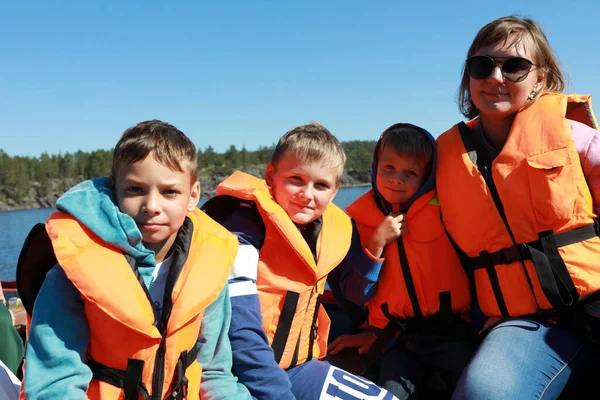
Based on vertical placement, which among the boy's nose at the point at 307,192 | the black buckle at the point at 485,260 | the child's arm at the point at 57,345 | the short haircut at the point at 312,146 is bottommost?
the child's arm at the point at 57,345

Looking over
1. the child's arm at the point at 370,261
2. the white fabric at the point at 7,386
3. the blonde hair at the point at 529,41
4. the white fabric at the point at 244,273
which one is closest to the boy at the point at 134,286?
the white fabric at the point at 244,273

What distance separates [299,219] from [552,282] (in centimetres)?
113

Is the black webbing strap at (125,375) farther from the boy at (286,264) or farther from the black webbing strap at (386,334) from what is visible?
the black webbing strap at (386,334)

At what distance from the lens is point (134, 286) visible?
1661 millimetres

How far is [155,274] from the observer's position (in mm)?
1872

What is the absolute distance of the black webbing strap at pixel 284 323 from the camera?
226 centimetres

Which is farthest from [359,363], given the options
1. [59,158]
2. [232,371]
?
[59,158]

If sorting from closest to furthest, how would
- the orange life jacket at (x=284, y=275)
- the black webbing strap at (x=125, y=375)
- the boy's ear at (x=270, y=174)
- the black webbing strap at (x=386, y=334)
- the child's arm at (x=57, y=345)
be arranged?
the child's arm at (x=57, y=345) → the black webbing strap at (x=125, y=375) → the orange life jacket at (x=284, y=275) → the boy's ear at (x=270, y=174) → the black webbing strap at (x=386, y=334)

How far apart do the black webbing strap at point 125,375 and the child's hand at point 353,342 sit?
4.94ft

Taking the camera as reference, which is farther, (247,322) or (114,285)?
(247,322)

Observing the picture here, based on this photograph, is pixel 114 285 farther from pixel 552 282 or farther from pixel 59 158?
pixel 59 158

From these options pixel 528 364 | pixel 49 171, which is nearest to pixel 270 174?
pixel 528 364

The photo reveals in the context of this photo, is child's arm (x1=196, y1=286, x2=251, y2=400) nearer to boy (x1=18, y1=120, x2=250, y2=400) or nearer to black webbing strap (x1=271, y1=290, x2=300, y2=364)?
boy (x1=18, y1=120, x2=250, y2=400)

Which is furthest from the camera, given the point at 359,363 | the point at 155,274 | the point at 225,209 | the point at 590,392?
the point at 359,363
